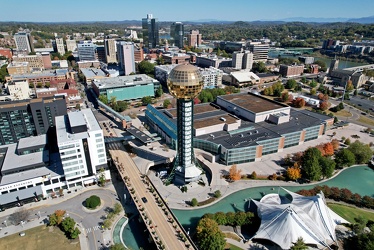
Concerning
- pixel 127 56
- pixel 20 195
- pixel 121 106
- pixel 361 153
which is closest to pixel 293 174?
pixel 361 153

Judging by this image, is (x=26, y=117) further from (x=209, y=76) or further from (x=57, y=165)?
(x=209, y=76)

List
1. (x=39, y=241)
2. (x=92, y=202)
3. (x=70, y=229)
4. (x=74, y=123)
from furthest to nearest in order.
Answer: (x=74, y=123)
(x=92, y=202)
(x=70, y=229)
(x=39, y=241)

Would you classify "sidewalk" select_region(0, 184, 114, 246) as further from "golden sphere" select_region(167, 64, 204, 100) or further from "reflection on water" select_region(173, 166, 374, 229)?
"golden sphere" select_region(167, 64, 204, 100)

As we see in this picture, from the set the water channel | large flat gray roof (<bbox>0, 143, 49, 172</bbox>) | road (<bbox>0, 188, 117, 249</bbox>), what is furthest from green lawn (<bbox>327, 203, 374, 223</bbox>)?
large flat gray roof (<bbox>0, 143, 49, 172</bbox>)

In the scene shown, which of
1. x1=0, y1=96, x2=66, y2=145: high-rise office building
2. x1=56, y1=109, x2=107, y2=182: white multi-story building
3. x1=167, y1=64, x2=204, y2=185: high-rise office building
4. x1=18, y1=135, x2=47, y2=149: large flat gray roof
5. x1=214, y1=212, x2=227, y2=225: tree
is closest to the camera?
x1=214, y1=212, x2=227, y2=225: tree

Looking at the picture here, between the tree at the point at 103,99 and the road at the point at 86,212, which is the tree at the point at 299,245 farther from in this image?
the tree at the point at 103,99
